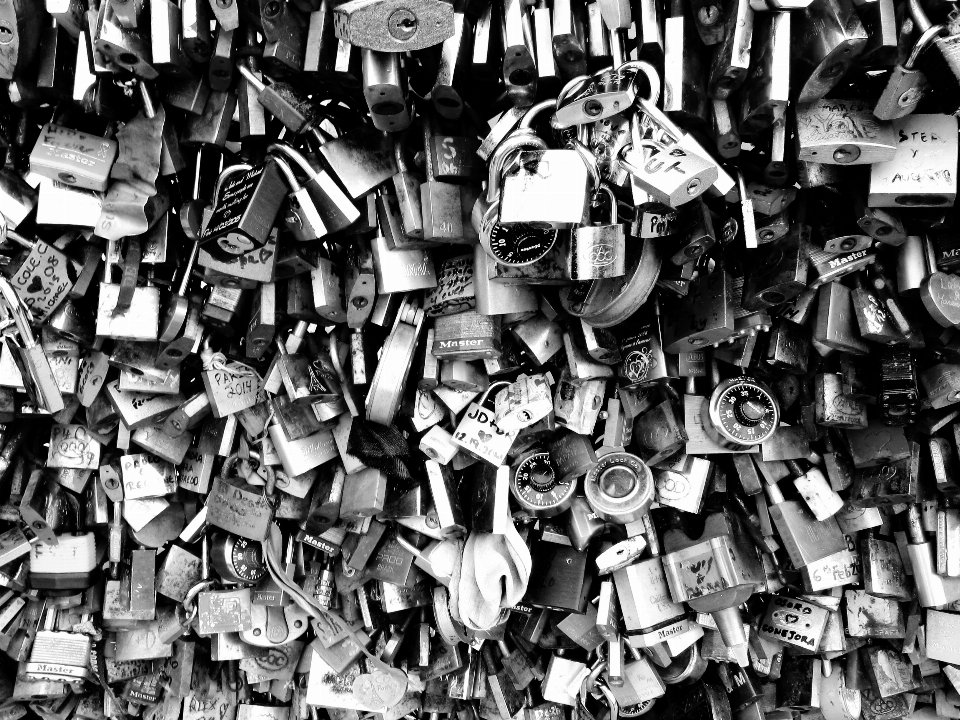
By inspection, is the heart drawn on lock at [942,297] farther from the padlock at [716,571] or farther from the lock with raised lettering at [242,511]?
the lock with raised lettering at [242,511]

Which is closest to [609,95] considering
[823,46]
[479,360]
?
[823,46]

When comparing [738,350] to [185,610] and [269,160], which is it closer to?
[269,160]

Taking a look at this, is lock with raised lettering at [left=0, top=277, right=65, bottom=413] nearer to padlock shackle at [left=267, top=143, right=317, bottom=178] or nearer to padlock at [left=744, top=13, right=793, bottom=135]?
padlock shackle at [left=267, top=143, right=317, bottom=178]

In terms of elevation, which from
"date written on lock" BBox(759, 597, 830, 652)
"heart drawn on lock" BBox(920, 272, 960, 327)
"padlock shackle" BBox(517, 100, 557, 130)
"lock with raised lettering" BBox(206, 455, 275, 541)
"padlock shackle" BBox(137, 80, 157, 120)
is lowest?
"date written on lock" BBox(759, 597, 830, 652)

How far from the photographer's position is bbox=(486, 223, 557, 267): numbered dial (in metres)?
1.42

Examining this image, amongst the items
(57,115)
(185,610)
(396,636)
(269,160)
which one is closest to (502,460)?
(396,636)

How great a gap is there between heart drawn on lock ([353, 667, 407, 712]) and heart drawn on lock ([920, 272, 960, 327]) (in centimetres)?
145

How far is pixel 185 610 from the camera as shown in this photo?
1962 millimetres

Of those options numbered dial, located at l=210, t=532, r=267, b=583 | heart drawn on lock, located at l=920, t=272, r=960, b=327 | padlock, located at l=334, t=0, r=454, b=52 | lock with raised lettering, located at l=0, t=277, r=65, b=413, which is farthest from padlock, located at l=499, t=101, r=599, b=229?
numbered dial, located at l=210, t=532, r=267, b=583

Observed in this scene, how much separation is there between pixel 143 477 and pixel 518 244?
1.11 meters

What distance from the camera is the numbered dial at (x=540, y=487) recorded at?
1.75 metres

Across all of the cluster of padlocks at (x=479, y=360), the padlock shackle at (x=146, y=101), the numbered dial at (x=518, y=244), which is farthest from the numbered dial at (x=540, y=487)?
the padlock shackle at (x=146, y=101)

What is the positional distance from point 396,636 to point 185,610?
534 mm

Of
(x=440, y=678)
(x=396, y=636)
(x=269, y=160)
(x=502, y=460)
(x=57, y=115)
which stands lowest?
(x=440, y=678)
